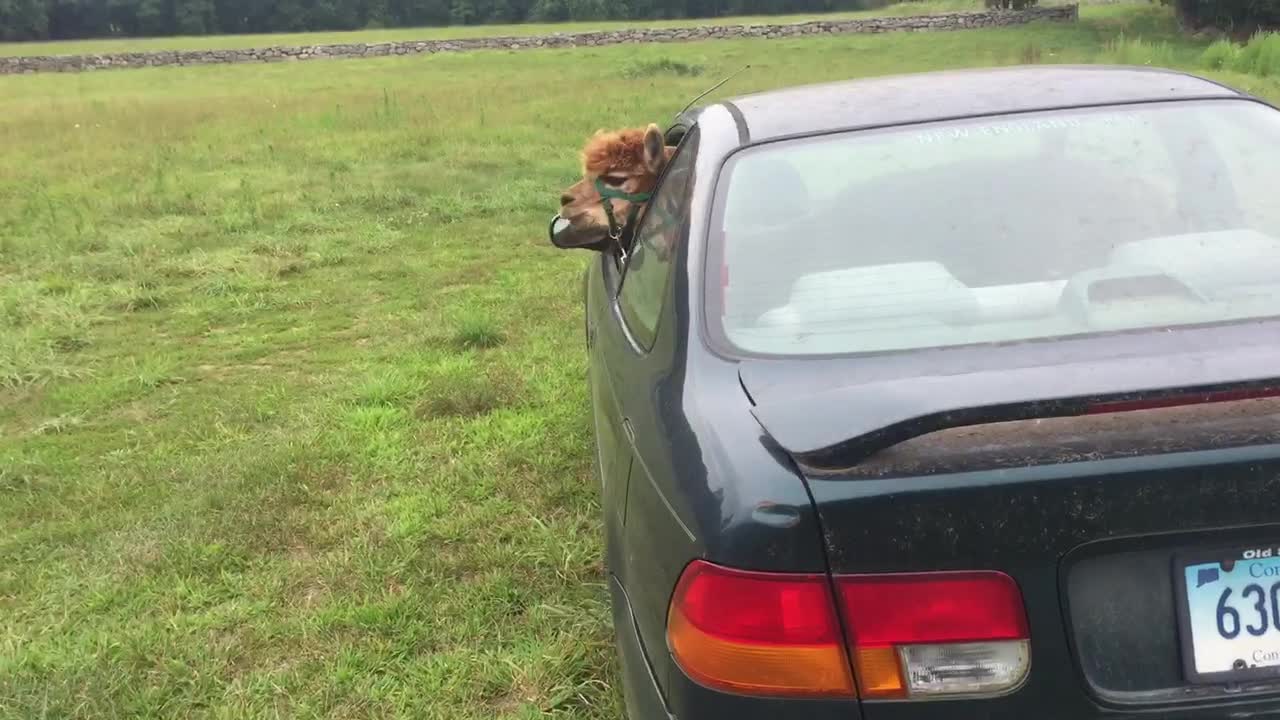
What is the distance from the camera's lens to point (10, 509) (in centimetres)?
410

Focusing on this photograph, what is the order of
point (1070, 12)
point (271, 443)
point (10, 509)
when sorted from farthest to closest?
point (1070, 12) < point (271, 443) < point (10, 509)

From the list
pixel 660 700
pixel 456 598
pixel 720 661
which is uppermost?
pixel 720 661

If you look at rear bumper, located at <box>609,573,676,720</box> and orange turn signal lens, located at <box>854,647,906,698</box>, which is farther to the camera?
rear bumper, located at <box>609,573,676,720</box>

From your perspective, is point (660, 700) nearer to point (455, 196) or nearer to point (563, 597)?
point (563, 597)

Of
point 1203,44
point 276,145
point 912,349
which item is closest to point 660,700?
point 912,349

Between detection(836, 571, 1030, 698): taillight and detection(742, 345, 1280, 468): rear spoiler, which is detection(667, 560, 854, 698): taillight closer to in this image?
detection(836, 571, 1030, 698): taillight

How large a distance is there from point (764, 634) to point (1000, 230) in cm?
118

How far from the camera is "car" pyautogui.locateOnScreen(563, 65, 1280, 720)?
142 centimetres

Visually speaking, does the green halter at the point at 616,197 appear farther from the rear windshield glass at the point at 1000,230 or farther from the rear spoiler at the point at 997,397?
the rear spoiler at the point at 997,397

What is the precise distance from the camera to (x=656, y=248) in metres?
2.59

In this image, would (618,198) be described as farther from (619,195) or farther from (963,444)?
(963,444)

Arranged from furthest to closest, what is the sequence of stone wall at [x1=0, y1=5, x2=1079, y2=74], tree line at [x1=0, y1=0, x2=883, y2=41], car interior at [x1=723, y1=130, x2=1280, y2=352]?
tree line at [x1=0, y1=0, x2=883, y2=41]
stone wall at [x1=0, y1=5, x2=1079, y2=74]
car interior at [x1=723, y1=130, x2=1280, y2=352]

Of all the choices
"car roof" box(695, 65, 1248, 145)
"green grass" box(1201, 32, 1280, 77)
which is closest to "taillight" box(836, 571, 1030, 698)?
"car roof" box(695, 65, 1248, 145)

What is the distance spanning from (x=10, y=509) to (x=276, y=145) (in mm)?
11265
